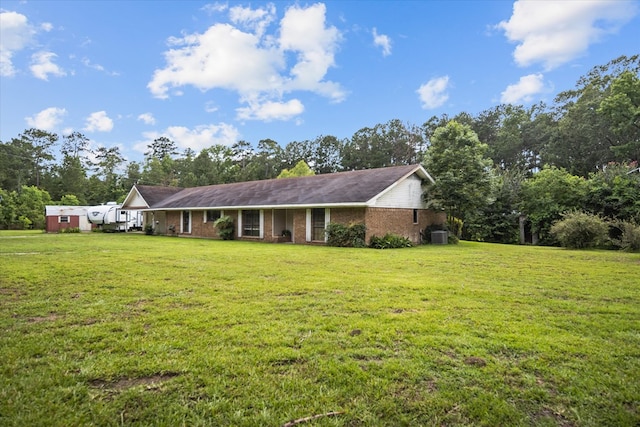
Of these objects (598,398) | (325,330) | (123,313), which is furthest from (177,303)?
(598,398)

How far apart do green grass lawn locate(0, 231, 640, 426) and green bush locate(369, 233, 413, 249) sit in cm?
943

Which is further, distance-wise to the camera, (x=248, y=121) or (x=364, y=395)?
(x=248, y=121)

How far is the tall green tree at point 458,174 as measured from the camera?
19.3 meters

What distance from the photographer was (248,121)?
36062 mm

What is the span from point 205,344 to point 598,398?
3.41 metres

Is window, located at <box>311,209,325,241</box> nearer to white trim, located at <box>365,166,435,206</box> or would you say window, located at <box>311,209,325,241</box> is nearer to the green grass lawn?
white trim, located at <box>365,166,435,206</box>

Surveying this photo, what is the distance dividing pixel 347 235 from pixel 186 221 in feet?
47.4

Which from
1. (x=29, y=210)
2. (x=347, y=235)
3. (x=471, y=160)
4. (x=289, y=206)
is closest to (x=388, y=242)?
(x=347, y=235)

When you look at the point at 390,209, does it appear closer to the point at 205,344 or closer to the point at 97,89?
the point at 205,344

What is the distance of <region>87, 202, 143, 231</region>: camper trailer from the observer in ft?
98.7

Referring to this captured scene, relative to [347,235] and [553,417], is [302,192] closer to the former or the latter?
[347,235]

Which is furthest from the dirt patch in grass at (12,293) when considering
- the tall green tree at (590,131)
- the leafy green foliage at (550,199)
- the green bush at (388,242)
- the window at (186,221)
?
the tall green tree at (590,131)

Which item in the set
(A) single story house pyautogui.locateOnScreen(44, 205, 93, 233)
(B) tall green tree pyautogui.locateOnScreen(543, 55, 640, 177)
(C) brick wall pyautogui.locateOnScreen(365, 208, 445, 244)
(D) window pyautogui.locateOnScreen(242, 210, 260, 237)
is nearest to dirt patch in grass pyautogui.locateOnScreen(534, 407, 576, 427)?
(C) brick wall pyautogui.locateOnScreen(365, 208, 445, 244)

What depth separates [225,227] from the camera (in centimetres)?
2206
